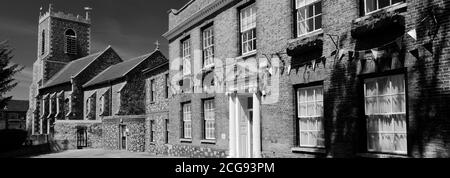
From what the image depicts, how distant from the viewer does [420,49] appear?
8.61 m

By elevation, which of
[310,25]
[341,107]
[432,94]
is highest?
[310,25]

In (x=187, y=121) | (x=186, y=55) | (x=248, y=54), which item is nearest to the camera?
(x=248, y=54)

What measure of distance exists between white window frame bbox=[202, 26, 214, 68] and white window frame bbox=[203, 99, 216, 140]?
1573 millimetres

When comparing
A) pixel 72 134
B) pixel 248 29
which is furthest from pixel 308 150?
pixel 72 134

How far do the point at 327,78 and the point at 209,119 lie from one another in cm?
733

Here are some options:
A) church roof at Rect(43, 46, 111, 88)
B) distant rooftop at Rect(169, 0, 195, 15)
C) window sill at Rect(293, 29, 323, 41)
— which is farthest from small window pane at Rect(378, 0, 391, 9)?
church roof at Rect(43, 46, 111, 88)

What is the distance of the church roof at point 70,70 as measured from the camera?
5091 centimetres

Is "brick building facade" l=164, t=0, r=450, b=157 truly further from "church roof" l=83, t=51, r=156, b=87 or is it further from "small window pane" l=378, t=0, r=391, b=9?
"church roof" l=83, t=51, r=156, b=87

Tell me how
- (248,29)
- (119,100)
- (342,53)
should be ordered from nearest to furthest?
(342,53) → (248,29) → (119,100)

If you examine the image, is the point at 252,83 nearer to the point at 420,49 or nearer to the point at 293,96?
the point at 293,96

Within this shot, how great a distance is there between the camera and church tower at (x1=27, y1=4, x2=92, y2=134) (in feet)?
193

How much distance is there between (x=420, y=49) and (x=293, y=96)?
14.1 ft

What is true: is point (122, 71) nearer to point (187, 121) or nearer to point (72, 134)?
point (72, 134)

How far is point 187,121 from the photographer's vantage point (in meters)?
19.5
